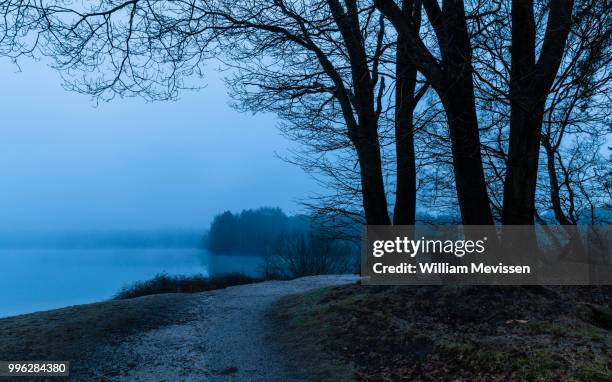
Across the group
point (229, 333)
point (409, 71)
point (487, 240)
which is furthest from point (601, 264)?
point (229, 333)

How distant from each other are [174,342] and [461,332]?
5.13 meters

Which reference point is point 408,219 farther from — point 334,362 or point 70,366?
point 70,366

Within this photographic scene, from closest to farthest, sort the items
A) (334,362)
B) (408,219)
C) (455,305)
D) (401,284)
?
(334,362) → (455,305) → (401,284) → (408,219)

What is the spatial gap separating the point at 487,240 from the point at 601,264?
4456 mm

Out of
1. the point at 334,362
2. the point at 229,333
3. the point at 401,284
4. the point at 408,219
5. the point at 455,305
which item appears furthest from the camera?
the point at 408,219

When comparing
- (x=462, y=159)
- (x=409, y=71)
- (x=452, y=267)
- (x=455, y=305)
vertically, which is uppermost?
(x=409, y=71)

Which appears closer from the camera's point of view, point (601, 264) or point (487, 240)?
point (487, 240)

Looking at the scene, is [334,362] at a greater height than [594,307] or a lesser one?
lesser

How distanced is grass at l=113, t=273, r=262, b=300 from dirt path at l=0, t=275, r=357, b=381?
6.25m

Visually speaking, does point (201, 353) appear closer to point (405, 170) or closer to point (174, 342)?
point (174, 342)

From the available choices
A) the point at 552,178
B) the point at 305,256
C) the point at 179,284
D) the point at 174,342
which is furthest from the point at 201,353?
the point at 305,256

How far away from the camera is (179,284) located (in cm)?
2031

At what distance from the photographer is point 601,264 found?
12.0 m

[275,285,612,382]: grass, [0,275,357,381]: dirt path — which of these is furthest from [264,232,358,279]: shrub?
[275,285,612,382]: grass
